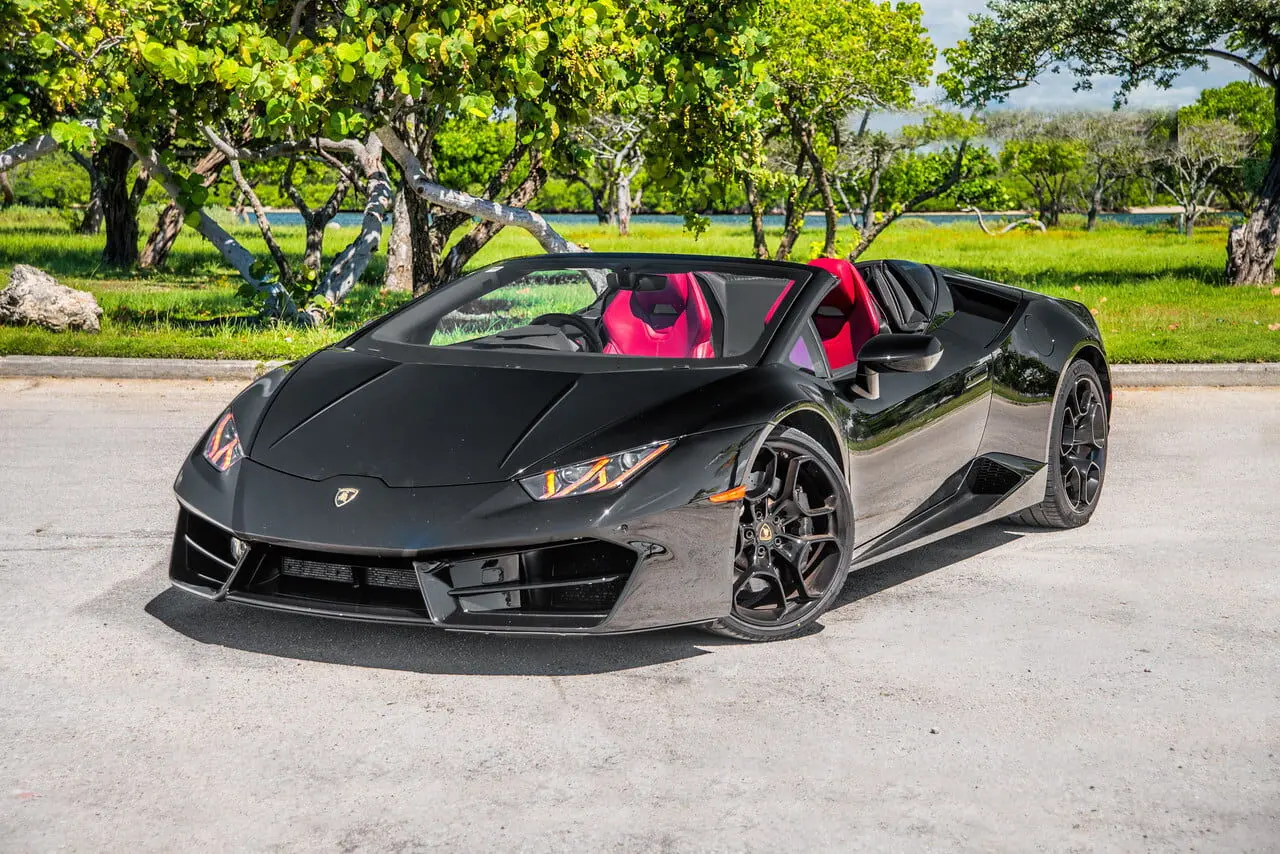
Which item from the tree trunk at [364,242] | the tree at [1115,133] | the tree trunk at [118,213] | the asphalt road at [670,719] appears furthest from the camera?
the tree at [1115,133]

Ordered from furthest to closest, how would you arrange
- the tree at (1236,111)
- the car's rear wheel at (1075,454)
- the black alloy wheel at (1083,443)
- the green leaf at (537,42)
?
the tree at (1236,111) < the green leaf at (537,42) < the black alloy wheel at (1083,443) < the car's rear wheel at (1075,454)

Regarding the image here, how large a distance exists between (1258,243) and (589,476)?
62.3 feet

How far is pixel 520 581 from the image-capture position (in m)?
4.36

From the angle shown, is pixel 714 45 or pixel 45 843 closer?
pixel 45 843

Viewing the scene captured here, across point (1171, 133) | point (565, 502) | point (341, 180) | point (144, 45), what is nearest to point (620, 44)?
point (144, 45)

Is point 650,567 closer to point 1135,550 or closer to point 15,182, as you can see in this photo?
point 1135,550

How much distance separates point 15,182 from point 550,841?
75.0m

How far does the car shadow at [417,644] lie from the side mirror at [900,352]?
37.0 inches

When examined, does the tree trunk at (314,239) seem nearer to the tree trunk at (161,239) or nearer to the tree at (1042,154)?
the tree trunk at (161,239)

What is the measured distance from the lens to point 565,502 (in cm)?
436

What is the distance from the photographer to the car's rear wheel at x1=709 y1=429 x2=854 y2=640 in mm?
4844

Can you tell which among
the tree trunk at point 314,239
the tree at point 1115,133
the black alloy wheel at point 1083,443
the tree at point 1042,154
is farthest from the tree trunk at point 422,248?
the tree at point 1115,133

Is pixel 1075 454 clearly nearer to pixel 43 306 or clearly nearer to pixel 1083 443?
pixel 1083 443

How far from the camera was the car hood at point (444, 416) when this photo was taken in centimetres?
455
